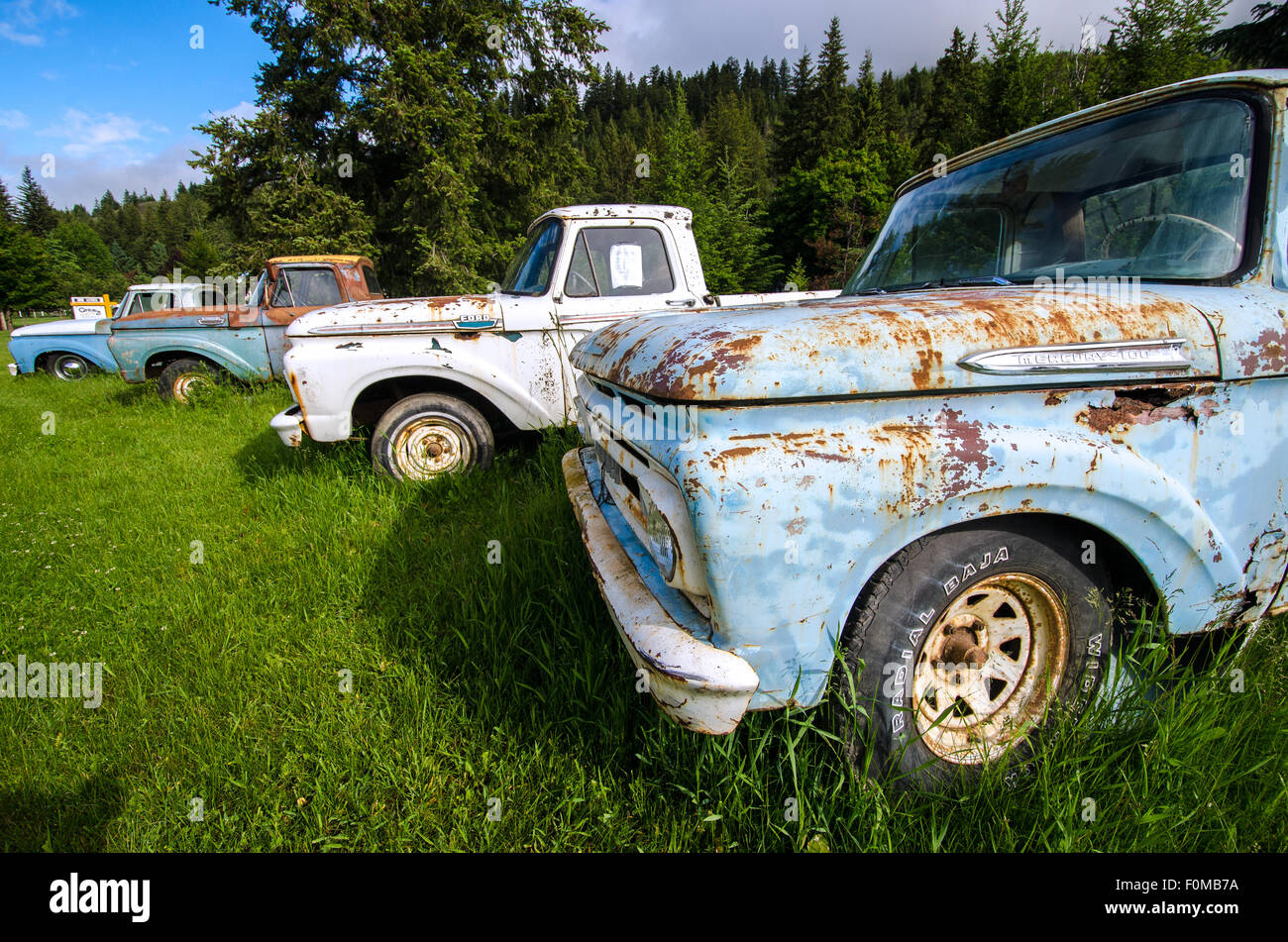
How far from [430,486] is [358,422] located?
49.1 inches

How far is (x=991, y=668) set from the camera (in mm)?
1778

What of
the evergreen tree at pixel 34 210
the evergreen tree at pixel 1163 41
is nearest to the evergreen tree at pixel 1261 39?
the evergreen tree at pixel 1163 41

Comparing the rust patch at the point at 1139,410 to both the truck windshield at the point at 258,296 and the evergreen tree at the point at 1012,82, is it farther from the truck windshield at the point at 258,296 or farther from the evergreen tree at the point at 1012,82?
the evergreen tree at the point at 1012,82

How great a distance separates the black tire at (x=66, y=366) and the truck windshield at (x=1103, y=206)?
15471 mm

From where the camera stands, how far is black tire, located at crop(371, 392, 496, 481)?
175 inches

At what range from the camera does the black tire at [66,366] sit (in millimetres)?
12062

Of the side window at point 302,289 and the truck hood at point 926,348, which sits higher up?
the side window at point 302,289

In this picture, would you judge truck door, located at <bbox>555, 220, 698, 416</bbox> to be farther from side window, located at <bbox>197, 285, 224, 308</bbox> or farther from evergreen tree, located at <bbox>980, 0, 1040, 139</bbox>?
evergreen tree, located at <bbox>980, 0, 1040, 139</bbox>

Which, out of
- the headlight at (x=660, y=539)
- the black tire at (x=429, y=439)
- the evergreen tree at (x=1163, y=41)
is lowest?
the headlight at (x=660, y=539)

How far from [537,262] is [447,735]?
3.63 meters

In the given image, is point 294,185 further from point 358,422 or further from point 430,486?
point 430,486
